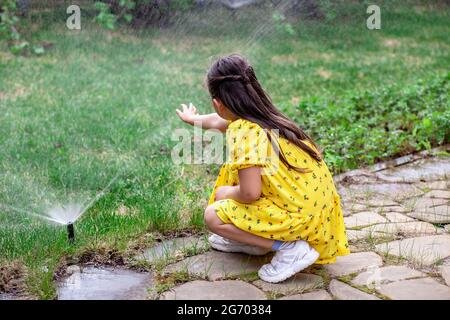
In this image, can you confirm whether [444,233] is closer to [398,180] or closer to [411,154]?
[398,180]

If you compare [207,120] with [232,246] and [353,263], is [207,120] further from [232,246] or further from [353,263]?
[353,263]

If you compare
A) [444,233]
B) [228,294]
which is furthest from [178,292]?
[444,233]

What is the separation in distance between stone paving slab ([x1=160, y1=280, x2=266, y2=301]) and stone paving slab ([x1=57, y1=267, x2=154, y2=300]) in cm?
13

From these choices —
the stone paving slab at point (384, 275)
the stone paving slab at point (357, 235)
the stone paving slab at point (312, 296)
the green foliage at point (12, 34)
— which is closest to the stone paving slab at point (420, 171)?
the stone paving slab at point (357, 235)

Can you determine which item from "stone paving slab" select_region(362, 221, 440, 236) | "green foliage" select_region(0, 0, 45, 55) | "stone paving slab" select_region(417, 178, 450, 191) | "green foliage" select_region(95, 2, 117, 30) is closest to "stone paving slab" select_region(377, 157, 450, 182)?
"stone paving slab" select_region(417, 178, 450, 191)

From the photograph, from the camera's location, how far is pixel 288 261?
2949 millimetres

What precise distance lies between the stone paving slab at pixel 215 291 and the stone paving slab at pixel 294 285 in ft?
0.17

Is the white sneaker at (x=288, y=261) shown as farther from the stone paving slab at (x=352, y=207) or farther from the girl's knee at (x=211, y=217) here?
the stone paving slab at (x=352, y=207)

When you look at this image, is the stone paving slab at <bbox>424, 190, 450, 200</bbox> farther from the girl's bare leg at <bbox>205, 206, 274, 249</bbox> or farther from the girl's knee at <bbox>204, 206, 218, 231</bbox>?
the girl's knee at <bbox>204, 206, 218, 231</bbox>

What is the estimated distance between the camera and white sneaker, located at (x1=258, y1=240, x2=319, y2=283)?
293cm

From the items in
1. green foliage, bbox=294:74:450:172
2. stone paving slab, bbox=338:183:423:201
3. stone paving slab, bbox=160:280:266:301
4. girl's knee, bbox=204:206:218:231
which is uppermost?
green foliage, bbox=294:74:450:172

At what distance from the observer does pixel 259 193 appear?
2904 millimetres
